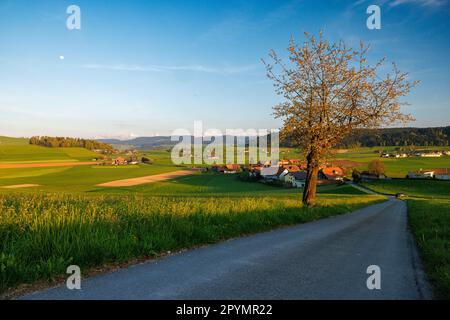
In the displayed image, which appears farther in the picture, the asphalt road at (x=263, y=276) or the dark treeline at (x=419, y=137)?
the dark treeline at (x=419, y=137)

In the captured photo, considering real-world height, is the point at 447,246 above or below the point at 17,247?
below

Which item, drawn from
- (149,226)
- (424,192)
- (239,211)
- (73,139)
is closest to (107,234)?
(149,226)

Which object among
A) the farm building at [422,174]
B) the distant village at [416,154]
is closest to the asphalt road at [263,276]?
the farm building at [422,174]

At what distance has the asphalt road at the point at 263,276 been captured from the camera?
5406 millimetres

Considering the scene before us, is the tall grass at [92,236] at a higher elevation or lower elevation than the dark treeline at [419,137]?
lower

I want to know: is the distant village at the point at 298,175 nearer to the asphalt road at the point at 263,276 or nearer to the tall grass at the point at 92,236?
the tall grass at the point at 92,236

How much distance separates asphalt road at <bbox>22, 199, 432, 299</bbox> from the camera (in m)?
5.41

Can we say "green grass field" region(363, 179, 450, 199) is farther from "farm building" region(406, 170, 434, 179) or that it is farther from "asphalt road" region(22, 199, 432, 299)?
"asphalt road" region(22, 199, 432, 299)

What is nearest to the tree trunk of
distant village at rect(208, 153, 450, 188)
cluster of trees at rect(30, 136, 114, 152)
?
distant village at rect(208, 153, 450, 188)

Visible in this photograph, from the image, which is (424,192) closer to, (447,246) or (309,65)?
(309,65)

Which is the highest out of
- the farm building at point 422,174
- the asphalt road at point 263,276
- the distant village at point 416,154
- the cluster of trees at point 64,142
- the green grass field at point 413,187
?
the cluster of trees at point 64,142
